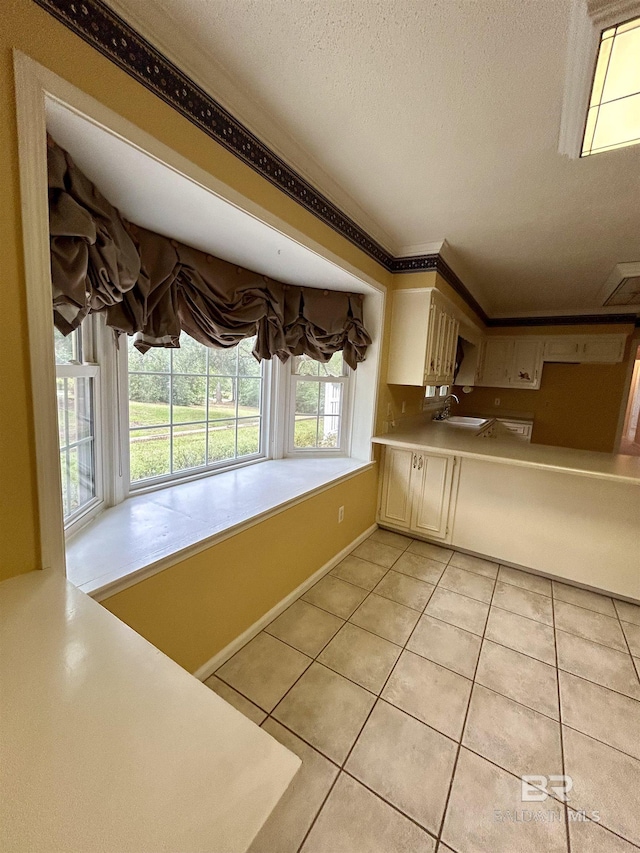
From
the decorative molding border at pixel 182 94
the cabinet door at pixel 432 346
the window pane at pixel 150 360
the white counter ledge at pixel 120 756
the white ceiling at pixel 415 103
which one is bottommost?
the white counter ledge at pixel 120 756

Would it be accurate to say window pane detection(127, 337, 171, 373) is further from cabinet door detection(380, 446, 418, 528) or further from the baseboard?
cabinet door detection(380, 446, 418, 528)

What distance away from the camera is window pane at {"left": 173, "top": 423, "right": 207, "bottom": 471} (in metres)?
2.11

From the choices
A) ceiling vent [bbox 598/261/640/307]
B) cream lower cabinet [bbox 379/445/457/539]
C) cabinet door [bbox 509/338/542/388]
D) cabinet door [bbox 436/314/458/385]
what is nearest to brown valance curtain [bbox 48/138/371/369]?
cabinet door [bbox 436/314/458/385]

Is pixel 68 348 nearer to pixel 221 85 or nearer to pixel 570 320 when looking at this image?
pixel 221 85

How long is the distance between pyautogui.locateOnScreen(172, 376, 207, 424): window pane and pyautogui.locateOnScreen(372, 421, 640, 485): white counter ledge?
1.34 metres

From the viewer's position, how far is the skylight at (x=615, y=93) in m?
0.99

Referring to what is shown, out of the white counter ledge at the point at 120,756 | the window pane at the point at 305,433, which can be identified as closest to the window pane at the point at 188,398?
the window pane at the point at 305,433

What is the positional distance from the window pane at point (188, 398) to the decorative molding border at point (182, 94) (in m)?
1.15

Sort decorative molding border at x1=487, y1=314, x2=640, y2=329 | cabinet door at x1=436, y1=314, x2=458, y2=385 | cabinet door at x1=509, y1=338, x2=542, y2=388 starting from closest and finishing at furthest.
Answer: cabinet door at x1=436, y1=314, x2=458, y2=385 < decorative molding border at x1=487, y1=314, x2=640, y2=329 < cabinet door at x1=509, y1=338, x2=542, y2=388

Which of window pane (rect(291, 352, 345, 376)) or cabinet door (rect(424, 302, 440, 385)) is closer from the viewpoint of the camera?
cabinet door (rect(424, 302, 440, 385))

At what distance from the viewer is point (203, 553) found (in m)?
1.49

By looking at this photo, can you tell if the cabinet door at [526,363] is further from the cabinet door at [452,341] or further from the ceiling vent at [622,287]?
the cabinet door at [452,341]

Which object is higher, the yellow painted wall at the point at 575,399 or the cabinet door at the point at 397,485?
the yellow painted wall at the point at 575,399

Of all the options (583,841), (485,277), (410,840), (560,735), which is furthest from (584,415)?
(410,840)
